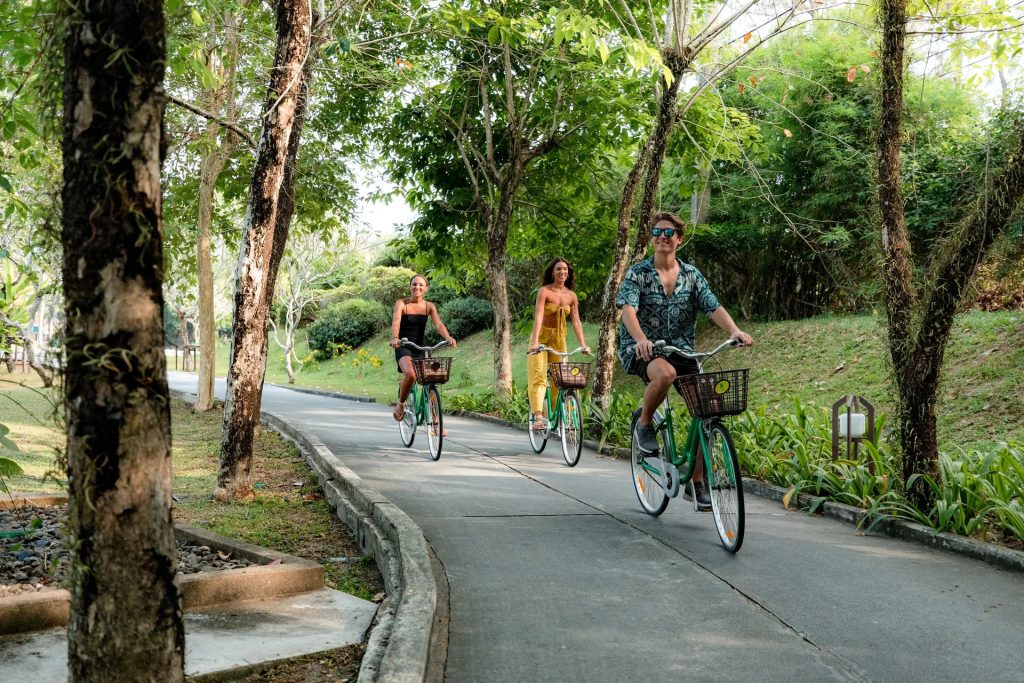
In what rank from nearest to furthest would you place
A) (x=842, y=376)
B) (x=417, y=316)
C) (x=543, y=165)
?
1. (x=417, y=316)
2. (x=842, y=376)
3. (x=543, y=165)

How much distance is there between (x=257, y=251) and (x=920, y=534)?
5.97 metres

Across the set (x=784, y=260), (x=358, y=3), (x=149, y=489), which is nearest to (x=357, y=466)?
(x=358, y=3)

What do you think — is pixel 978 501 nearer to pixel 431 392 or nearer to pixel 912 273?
pixel 912 273

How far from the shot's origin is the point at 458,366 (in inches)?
1340

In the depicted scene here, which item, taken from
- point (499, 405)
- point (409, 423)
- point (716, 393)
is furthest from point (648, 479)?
point (499, 405)

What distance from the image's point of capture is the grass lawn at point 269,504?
5824 millimetres

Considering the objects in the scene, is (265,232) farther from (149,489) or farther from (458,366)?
(458,366)

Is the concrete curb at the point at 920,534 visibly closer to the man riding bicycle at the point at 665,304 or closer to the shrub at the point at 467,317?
the man riding bicycle at the point at 665,304

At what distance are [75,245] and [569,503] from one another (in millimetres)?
5898

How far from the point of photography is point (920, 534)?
6648 mm

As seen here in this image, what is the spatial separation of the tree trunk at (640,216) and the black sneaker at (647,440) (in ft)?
17.7

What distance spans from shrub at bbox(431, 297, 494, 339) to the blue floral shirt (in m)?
32.4

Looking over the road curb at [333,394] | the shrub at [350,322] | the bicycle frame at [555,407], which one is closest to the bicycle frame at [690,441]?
the bicycle frame at [555,407]

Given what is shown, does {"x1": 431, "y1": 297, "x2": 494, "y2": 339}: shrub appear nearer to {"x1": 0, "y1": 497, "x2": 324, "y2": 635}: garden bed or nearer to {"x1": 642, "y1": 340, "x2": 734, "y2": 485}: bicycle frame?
{"x1": 642, "y1": 340, "x2": 734, "y2": 485}: bicycle frame
